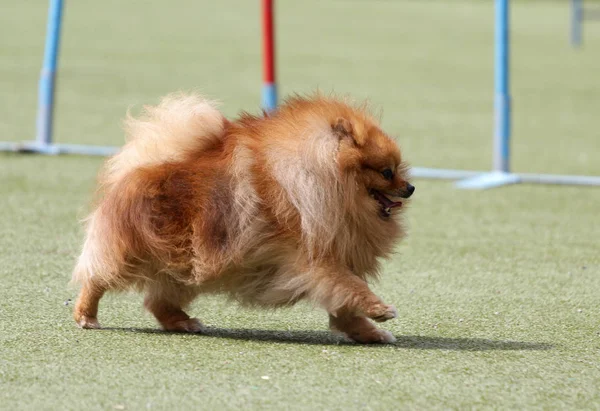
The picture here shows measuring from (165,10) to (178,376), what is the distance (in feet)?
52.9

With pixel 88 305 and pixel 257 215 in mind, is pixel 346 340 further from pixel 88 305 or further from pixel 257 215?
pixel 88 305

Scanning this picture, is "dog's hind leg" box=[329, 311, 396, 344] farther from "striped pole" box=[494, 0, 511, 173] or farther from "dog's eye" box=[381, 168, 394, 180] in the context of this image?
"striped pole" box=[494, 0, 511, 173]

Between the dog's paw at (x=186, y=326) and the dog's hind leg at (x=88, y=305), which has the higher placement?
the dog's hind leg at (x=88, y=305)

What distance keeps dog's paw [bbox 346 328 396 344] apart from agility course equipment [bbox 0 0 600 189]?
11.6 ft

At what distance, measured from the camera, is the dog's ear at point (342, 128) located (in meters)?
3.68

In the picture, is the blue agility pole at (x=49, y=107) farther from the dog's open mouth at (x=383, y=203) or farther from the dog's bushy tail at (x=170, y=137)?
the dog's open mouth at (x=383, y=203)

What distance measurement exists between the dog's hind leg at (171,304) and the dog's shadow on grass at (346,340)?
0.05 m

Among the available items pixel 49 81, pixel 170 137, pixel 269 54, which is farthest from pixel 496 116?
pixel 170 137

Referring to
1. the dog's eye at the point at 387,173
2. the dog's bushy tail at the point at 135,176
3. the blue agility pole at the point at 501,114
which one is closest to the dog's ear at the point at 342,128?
the dog's eye at the point at 387,173

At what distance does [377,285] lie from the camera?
15.2ft

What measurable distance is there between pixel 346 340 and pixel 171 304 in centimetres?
64

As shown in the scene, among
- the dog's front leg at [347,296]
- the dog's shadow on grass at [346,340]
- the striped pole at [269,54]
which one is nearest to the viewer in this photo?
the dog's front leg at [347,296]

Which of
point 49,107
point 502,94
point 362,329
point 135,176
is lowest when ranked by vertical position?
point 362,329

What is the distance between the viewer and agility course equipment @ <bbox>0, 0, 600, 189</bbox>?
23.9ft
